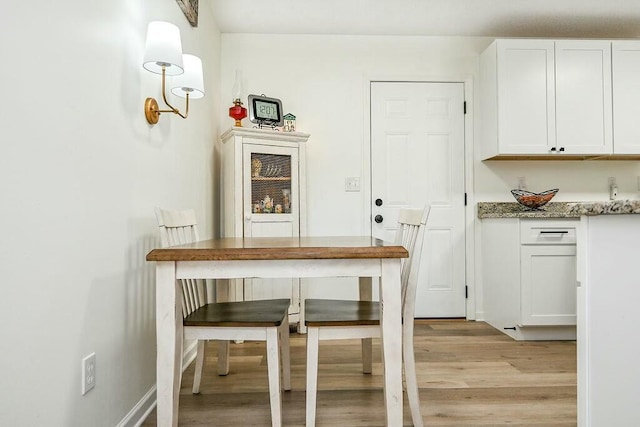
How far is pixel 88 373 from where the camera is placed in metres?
1.38

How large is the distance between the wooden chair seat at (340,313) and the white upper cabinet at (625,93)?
2660 mm

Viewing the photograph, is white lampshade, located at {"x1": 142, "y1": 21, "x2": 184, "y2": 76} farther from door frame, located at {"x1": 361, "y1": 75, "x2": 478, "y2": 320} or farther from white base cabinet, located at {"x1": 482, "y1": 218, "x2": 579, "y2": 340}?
white base cabinet, located at {"x1": 482, "y1": 218, "x2": 579, "y2": 340}

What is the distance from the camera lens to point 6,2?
100 cm

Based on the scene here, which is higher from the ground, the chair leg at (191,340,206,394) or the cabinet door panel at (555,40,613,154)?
the cabinet door panel at (555,40,613,154)

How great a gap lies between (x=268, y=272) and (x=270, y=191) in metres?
1.74

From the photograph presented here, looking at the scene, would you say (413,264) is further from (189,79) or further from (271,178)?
(271,178)

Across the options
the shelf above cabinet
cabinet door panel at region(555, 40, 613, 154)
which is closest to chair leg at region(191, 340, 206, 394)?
the shelf above cabinet

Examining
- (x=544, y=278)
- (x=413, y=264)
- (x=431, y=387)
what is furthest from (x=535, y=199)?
(x=413, y=264)

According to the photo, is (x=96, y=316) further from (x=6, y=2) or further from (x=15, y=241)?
(x=6, y=2)

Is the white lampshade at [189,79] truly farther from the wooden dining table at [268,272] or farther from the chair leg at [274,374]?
the chair leg at [274,374]

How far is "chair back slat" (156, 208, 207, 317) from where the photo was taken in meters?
1.69

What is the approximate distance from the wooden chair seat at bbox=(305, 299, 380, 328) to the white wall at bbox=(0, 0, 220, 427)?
2.44 ft

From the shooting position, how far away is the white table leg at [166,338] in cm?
144

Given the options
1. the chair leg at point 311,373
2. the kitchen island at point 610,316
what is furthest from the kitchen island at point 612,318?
the chair leg at point 311,373
